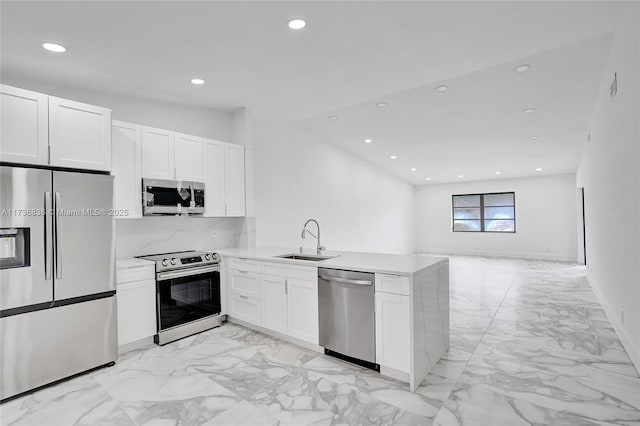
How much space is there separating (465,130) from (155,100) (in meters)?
4.85

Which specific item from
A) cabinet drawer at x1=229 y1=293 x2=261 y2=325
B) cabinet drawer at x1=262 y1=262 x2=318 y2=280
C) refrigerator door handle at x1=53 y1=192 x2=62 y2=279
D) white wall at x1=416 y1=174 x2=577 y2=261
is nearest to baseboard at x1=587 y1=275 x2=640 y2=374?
cabinet drawer at x1=262 y1=262 x2=318 y2=280

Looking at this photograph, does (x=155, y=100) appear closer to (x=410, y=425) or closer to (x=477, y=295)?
(x=410, y=425)

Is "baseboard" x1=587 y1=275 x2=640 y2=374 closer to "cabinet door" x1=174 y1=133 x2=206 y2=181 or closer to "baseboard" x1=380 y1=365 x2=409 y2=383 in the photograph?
"baseboard" x1=380 y1=365 x2=409 y2=383

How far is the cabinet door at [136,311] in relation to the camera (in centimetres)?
320

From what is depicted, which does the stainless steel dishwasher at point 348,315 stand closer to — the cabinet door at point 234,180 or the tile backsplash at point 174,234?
the cabinet door at point 234,180

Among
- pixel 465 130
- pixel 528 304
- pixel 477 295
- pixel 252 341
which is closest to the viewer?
pixel 252 341

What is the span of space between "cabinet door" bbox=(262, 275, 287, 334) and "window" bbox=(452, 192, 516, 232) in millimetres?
9022

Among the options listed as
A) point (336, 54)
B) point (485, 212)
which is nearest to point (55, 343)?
point (336, 54)

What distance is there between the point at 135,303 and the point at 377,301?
237 cm

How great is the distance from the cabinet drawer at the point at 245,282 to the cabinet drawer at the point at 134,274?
90 cm

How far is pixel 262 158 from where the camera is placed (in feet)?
16.7

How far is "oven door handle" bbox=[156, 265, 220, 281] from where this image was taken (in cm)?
343

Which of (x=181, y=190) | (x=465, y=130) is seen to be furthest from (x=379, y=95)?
(x=181, y=190)

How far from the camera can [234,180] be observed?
4.57 meters
